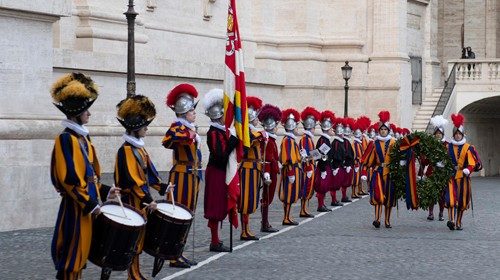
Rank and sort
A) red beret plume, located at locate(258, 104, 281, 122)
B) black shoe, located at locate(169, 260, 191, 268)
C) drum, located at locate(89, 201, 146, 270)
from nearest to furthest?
1. drum, located at locate(89, 201, 146, 270)
2. black shoe, located at locate(169, 260, 191, 268)
3. red beret plume, located at locate(258, 104, 281, 122)

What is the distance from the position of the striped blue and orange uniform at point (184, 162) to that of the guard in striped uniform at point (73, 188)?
3.46 meters

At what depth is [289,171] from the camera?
19.9 metres

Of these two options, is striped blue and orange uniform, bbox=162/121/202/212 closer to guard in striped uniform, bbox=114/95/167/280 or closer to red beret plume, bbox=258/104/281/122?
guard in striped uniform, bbox=114/95/167/280

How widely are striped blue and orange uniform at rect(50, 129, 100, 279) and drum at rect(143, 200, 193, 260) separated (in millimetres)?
1454

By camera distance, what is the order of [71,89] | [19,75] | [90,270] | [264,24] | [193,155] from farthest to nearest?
[264,24] < [19,75] < [193,155] < [90,270] < [71,89]

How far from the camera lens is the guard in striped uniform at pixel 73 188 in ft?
34.8

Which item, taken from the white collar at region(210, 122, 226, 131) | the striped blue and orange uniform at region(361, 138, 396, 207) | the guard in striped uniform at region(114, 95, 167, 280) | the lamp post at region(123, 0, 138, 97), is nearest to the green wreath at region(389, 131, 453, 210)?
the striped blue and orange uniform at region(361, 138, 396, 207)

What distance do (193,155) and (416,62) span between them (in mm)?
28989

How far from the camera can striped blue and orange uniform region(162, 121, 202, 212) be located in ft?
47.0

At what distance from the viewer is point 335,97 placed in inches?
1559

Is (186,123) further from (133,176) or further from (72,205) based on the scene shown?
(72,205)

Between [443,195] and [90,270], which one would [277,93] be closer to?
[443,195]

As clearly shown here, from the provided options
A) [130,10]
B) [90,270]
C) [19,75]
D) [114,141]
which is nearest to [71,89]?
[90,270]

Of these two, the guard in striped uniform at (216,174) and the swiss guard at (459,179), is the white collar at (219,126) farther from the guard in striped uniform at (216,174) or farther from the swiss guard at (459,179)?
the swiss guard at (459,179)
